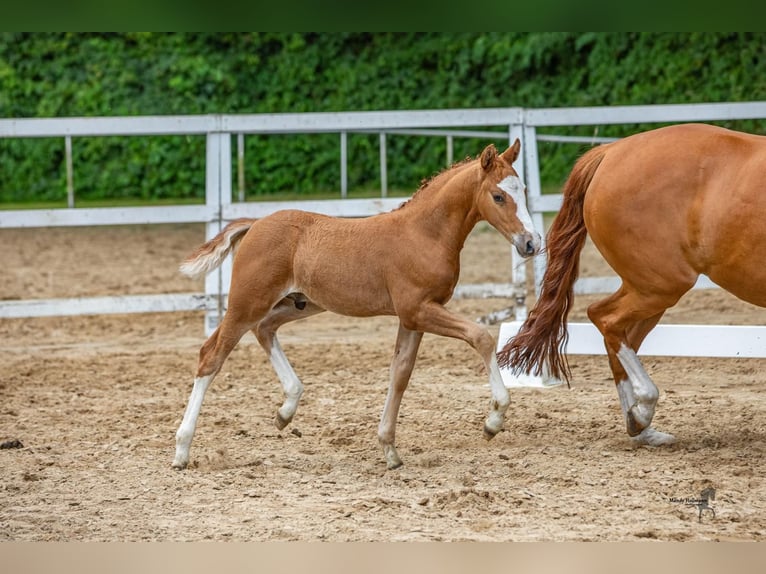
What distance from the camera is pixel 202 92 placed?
18391 mm

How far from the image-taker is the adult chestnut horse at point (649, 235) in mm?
4734

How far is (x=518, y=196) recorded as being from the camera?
4.56 metres

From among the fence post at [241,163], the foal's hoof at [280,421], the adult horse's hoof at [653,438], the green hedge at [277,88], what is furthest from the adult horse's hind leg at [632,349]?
the green hedge at [277,88]

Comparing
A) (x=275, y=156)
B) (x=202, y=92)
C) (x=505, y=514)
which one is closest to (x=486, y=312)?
(x=505, y=514)

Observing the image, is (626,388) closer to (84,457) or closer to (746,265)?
(746,265)

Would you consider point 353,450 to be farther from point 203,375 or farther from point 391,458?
point 203,375

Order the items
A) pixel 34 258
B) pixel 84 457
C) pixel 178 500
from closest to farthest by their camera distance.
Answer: pixel 178 500 → pixel 84 457 → pixel 34 258

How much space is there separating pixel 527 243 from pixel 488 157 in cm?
42

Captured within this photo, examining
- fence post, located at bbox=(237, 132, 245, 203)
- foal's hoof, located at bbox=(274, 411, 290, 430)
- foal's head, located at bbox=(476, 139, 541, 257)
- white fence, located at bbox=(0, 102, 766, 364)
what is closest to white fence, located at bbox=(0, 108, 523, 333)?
white fence, located at bbox=(0, 102, 766, 364)

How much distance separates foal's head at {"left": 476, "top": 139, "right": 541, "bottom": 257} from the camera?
4.51 metres

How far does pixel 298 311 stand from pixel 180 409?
4.63 ft

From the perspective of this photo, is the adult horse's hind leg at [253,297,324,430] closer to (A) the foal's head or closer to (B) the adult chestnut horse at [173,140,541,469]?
(B) the adult chestnut horse at [173,140,541,469]

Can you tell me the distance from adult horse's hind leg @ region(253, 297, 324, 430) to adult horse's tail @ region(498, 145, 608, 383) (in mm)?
1035
